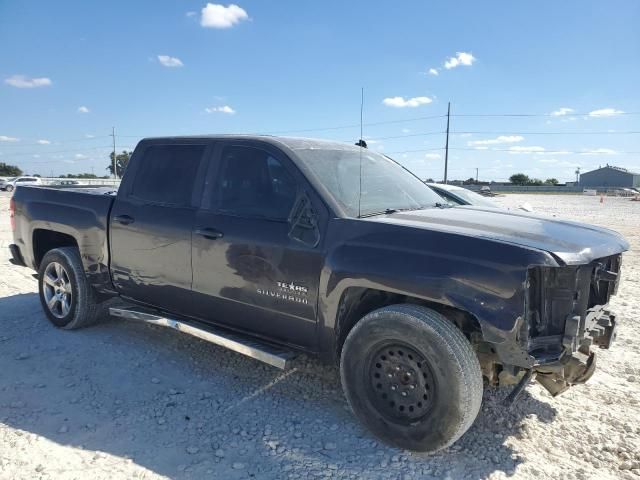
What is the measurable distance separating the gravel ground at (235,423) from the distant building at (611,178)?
120 meters

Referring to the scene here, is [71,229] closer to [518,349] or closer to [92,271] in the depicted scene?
[92,271]

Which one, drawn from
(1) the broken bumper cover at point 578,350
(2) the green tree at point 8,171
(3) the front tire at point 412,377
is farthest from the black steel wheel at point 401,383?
(2) the green tree at point 8,171

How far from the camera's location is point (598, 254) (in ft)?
9.48

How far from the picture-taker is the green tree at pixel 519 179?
9862 centimetres

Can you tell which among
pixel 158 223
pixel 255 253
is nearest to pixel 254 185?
pixel 255 253

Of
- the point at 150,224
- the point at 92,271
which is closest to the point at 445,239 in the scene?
the point at 150,224

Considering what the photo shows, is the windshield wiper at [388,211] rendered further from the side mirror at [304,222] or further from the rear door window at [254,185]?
the rear door window at [254,185]

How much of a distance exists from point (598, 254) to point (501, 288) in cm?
69

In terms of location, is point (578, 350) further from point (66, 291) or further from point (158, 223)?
point (66, 291)

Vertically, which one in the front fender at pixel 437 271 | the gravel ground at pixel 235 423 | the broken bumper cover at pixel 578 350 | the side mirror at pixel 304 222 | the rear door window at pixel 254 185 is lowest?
the gravel ground at pixel 235 423

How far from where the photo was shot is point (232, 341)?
145 inches

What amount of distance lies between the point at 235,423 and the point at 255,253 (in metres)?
1.14

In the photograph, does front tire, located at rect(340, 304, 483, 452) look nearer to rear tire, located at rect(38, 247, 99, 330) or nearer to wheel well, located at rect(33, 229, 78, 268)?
rear tire, located at rect(38, 247, 99, 330)

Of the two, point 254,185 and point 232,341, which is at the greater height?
point 254,185
